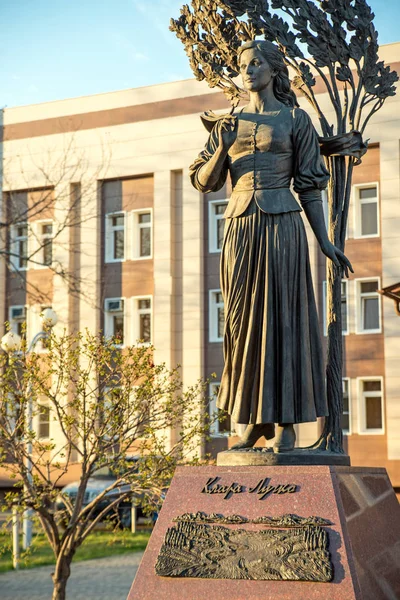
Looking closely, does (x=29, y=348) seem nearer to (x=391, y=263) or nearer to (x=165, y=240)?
(x=391, y=263)

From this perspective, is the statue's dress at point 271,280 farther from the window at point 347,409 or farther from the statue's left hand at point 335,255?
the window at point 347,409

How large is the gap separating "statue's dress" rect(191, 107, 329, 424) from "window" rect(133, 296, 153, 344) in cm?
2445

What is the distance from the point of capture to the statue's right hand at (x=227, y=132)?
289 inches

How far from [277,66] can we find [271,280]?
1.52 metres

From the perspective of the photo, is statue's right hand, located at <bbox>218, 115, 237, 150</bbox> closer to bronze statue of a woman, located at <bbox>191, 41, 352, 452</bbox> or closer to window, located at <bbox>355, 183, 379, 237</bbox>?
bronze statue of a woman, located at <bbox>191, 41, 352, 452</bbox>

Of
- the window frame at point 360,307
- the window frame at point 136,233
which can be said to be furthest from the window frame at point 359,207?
the window frame at point 136,233

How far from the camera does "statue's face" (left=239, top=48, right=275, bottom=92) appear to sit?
7379 millimetres

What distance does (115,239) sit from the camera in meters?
32.5

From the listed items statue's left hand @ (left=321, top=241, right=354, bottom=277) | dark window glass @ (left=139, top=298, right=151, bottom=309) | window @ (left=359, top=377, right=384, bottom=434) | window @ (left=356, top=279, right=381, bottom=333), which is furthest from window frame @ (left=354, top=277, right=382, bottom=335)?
statue's left hand @ (left=321, top=241, right=354, bottom=277)

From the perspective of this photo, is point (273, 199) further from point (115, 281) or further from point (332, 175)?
point (115, 281)

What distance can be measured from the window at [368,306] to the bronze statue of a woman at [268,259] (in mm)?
21411

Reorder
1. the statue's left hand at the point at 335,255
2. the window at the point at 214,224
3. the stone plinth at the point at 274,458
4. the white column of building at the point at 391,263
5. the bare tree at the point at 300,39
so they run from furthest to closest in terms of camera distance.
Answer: the window at the point at 214,224
the white column of building at the point at 391,263
the bare tree at the point at 300,39
the statue's left hand at the point at 335,255
the stone plinth at the point at 274,458

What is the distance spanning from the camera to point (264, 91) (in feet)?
24.5

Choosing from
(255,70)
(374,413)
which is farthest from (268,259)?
(374,413)
